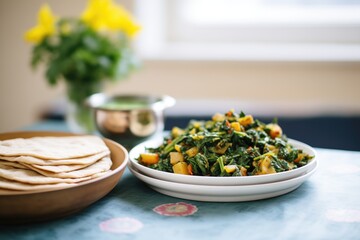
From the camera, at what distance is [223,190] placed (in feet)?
3.33

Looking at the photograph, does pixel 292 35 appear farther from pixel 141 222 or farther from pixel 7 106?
pixel 141 222

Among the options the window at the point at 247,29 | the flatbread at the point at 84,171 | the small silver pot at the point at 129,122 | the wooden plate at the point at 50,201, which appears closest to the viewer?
the wooden plate at the point at 50,201

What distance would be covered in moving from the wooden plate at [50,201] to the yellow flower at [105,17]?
0.99 meters

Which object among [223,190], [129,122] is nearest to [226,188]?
[223,190]

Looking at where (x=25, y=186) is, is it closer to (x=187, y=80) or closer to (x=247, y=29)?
(x=187, y=80)

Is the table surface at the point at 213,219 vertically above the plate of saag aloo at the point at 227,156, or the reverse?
the plate of saag aloo at the point at 227,156

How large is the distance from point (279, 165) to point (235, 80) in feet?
6.89

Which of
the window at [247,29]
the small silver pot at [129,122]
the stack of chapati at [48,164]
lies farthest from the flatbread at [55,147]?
the window at [247,29]

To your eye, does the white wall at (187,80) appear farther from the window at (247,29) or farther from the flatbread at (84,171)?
the flatbread at (84,171)

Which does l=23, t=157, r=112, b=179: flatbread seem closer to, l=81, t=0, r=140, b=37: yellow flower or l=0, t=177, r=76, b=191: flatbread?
l=0, t=177, r=76, b=191: flatbread

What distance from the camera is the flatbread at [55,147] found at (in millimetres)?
1042

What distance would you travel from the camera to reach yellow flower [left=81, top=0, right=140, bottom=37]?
183 cm

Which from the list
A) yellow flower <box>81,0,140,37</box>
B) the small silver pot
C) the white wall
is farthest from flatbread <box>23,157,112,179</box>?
the white wall

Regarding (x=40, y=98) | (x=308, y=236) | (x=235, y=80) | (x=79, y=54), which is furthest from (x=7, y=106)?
(x=308, y=236)
